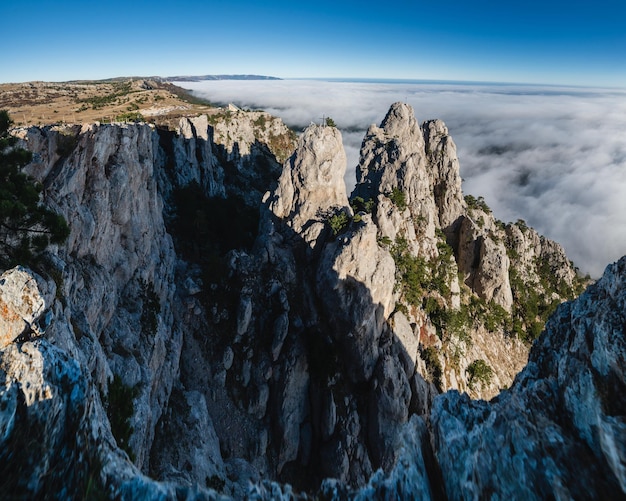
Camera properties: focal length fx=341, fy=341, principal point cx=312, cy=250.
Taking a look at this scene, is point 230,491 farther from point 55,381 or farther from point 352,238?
point 352,238

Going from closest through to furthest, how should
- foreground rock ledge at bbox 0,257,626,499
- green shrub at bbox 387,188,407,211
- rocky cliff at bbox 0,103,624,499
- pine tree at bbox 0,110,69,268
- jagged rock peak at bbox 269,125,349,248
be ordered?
foreground rock ledge at bbox 0,257,626,499
rocky cliff at bbox 0,103,624,499
pine tree at bbox 0,110,69,268
jagged rock peak at bbox 269,125,349,248
green shrub at bbox 387,188,407,211

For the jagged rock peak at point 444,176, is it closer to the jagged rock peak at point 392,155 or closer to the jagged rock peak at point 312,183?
the jagged rock peak at point 392,155

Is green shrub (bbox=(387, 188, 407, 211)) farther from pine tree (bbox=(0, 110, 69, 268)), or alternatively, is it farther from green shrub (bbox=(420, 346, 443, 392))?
pine tree (bbox=(0, 110, 69, 268))

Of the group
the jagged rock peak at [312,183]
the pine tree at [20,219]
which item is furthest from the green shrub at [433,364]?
the pine tree at [20,219]

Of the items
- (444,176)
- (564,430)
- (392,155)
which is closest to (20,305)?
(564,430)

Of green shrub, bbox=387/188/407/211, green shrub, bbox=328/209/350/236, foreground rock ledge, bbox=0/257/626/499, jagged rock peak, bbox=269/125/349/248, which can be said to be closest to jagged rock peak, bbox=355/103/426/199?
green shrub, bbox=387/188/407/211
